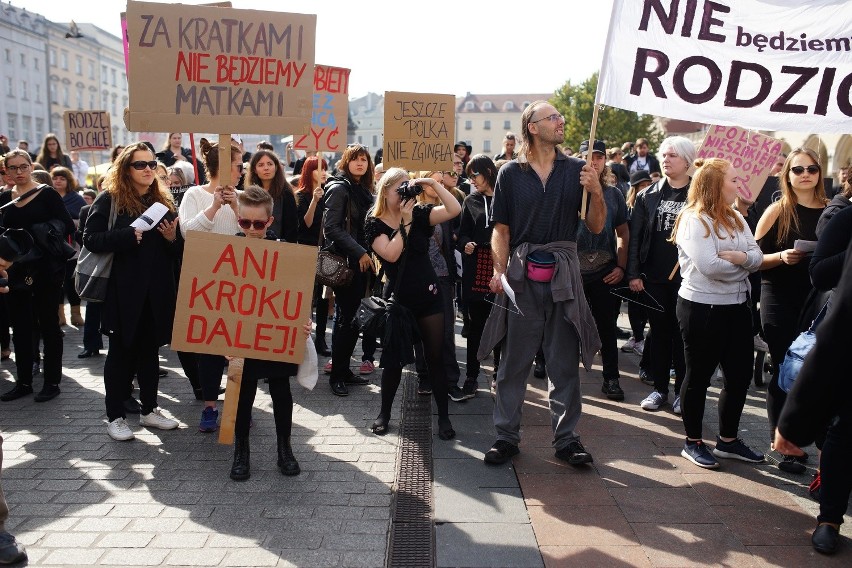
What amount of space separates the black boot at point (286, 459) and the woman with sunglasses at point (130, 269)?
128 cm

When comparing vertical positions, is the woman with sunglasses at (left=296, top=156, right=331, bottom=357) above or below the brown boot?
above

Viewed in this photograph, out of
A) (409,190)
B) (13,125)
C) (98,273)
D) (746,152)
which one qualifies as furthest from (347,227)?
(13,125)

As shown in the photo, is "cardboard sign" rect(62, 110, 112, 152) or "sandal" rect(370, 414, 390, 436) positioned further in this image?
"cardboard sign" rect(62, 110, 112, 152)

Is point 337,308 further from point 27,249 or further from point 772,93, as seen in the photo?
point 772,93

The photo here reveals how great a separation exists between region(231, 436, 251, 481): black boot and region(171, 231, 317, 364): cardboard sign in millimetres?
596

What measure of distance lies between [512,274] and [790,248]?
6.77ft

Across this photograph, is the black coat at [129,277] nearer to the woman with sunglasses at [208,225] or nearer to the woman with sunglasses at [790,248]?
the woman with sunglasses at [208,225]

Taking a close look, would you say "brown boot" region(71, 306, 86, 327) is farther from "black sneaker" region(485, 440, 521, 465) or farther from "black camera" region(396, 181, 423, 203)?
"black sneaker" region(485, 440, 521, 465)

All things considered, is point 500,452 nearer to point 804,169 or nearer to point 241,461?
point 241,461

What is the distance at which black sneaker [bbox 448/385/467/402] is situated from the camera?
6559mm

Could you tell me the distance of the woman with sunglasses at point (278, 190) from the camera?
659 cm

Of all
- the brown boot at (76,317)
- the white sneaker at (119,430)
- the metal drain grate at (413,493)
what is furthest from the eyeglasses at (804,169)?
the brown boot at (76,317)

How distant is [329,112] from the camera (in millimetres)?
8055

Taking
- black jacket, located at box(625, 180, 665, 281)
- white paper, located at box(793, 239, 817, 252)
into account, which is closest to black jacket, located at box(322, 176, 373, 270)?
black jacket, located at box(625, 180, 665, 281)
